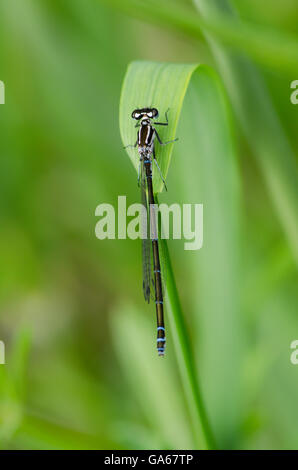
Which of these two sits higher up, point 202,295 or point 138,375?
point 202,295

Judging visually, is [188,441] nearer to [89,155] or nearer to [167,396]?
[167,396]

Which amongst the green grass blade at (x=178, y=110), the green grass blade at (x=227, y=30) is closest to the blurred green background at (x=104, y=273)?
the green grass blade at (x=178, y=110)

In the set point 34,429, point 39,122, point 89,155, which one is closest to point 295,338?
point 34,429

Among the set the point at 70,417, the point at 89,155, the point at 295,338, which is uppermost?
the point at 89,155

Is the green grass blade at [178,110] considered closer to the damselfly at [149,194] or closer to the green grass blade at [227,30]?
the damselfly at [149,194]

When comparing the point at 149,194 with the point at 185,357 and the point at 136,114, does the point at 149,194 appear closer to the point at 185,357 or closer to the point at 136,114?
the point at 136,114

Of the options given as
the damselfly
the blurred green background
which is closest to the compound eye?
the damselfly

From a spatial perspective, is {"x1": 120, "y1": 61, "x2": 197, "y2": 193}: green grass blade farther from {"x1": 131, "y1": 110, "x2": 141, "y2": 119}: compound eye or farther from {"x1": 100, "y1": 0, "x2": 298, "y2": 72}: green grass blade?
{"x1": 100, "y1": 0, "x2": 298, "y2": 72}: green grass blade
